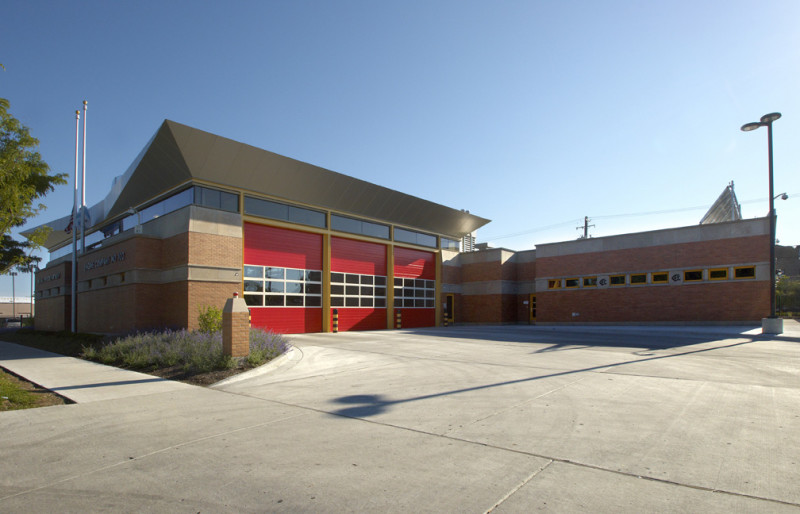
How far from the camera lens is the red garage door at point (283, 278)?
2081 centimetres

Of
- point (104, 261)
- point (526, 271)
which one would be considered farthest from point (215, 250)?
point (526, 271)

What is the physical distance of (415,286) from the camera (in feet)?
99.0

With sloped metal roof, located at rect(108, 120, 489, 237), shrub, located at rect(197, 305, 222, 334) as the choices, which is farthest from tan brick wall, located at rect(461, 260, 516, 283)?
shrub, located at rect(197, 305, 222, 334)

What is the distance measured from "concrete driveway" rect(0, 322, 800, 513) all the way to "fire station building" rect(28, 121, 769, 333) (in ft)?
39.9

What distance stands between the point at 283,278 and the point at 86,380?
12.7 meters

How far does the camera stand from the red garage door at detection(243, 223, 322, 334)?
20.8 metres

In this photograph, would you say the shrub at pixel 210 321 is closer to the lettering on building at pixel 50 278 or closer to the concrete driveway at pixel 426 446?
the concrete driveway at pixel 426 446

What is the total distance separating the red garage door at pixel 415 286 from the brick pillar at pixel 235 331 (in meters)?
18.0

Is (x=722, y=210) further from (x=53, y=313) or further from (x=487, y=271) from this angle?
(x=53, y=313)

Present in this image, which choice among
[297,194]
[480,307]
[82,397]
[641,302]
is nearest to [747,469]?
[82,397]

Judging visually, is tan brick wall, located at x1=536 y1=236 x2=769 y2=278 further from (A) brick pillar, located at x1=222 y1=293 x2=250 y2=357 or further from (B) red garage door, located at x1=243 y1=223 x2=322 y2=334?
(A) brick pillar, located at x1=222 y1=293 x2=250 y2=357

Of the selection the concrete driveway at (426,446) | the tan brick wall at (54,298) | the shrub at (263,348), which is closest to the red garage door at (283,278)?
the shrub at (263,348)

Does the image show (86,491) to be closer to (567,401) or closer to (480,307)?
(567,401)

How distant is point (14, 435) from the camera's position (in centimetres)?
559
